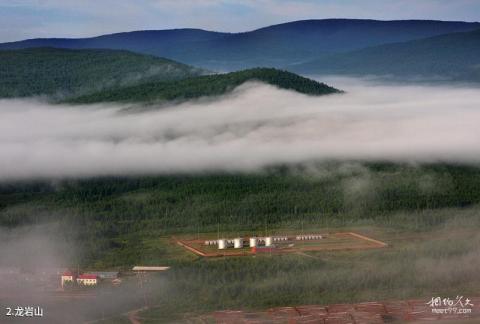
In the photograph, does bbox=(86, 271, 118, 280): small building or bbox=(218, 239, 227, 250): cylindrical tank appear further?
bbox=(218, 239, 227, 250): cylindrical tank

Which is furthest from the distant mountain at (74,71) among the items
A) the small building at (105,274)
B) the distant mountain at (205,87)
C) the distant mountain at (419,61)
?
the small building at (105,274)

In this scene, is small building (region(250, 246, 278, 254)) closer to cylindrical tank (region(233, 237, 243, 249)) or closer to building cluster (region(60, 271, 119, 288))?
cylindrical tank (region(233, 237, 243, 249))

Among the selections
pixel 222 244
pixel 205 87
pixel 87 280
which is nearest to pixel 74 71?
pixel 205 87

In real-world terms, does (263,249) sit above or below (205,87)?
below

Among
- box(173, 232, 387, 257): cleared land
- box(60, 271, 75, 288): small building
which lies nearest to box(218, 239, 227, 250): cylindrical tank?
box(173, 232, 387, 257): cleared land

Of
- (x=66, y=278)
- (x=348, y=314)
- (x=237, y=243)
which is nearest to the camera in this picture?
(x=348, y=314)

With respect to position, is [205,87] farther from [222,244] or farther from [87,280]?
[87,280]

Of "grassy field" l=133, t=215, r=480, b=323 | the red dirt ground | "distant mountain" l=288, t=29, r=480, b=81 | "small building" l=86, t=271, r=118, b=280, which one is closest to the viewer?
the red dirt ground
